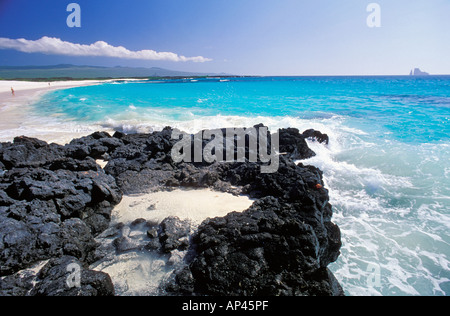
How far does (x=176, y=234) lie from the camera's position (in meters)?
4.32

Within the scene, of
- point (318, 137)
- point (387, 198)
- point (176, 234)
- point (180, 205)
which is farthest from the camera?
point (318, 137)

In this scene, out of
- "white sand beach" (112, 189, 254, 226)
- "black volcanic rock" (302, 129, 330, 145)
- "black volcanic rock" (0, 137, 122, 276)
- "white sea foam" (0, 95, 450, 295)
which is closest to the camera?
"black volcanic rock" (0, 137, 122, 276)

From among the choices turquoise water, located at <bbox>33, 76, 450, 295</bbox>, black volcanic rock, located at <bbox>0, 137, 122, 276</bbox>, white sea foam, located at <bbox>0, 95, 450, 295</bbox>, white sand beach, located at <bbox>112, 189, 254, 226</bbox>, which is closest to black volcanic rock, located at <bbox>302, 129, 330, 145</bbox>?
white sea foam, located at <bbox>0, 95, 450, 295</bbox>

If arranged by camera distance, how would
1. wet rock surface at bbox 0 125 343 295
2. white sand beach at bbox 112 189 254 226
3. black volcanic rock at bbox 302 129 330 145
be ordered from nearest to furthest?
wet rock surface at bbox 0 125 343 295 → white sand beach at bbox 112 189 254 226 → black volcanic rock at bbox 302 129 330 145

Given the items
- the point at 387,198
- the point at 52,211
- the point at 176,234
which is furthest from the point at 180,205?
the point at 387,198

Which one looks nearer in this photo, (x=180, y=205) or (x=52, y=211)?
(x=52, y=211)

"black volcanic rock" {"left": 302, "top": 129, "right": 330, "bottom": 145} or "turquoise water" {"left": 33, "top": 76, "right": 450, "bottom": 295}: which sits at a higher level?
"black volcanic rock" {"left": 302, "top": 129, "right": 330, "bottom": 145}

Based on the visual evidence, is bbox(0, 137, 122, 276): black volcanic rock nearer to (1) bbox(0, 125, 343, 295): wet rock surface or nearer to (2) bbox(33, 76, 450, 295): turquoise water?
(1) bbox(0, 125, 343, 295): wet rock surface

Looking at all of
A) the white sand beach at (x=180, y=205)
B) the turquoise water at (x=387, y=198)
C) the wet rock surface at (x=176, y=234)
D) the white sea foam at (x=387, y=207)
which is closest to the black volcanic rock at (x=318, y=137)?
the white sea foam at (x=387, y=207)

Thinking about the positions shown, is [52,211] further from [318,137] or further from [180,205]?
[318,137]

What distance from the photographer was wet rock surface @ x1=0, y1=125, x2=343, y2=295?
10.9 feet

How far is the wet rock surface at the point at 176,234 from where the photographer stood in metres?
3.32

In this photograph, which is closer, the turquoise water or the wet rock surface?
the wet rock surface
